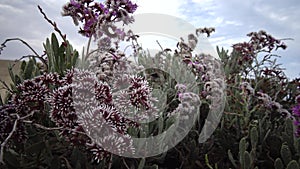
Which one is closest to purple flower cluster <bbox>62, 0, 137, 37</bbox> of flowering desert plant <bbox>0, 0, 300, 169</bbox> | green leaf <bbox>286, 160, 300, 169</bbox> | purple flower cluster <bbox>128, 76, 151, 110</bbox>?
flowering desert plant <bbox>0, 0, 300, 169</bbox>

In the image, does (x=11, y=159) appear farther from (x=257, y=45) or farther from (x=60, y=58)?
(x=257, y=45)

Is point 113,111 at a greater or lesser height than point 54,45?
lesser

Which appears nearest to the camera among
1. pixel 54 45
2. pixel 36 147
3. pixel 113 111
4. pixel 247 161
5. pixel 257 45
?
Result: pixel 113 111

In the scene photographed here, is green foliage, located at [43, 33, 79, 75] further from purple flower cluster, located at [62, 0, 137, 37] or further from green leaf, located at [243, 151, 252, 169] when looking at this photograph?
green leaf, located at [243, 151, 252, 169]

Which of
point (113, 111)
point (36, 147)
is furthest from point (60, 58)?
point (113, 111)

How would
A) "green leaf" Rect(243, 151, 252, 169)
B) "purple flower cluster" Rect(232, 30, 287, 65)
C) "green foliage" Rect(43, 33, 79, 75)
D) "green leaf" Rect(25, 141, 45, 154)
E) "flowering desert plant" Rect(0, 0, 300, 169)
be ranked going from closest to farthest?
"flowering desert plant" Rect(0, 0, 300, 169), "green leaf" Rect(25, 141, 45, 154), "green leaf" Rect(243, 151, 252, 169), "green foliage" Rect(43, 33, 79, 75), "purple flower cluster" Rect(232, 30, 287, 65)

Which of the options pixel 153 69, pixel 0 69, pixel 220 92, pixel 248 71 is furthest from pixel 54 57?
pixel 248 71

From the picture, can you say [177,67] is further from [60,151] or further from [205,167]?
[60,151]

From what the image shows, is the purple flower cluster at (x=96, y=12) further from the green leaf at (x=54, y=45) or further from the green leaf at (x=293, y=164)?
the green leaf at (x=293, y=164)

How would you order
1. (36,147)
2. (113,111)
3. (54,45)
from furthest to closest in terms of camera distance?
1. (54,45)
2. (36,147)
3. (113,111)
